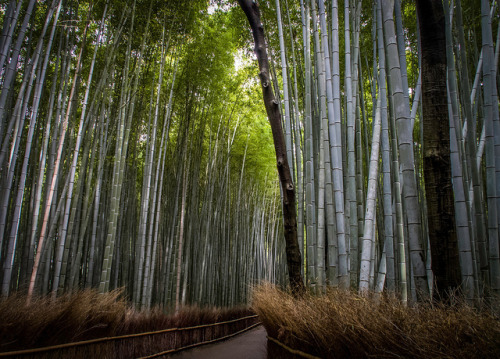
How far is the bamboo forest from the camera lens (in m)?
1.56

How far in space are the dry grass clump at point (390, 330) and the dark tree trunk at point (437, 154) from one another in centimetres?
15

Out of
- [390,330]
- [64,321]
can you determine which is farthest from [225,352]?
[390,330]

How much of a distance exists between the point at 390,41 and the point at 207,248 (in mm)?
5276

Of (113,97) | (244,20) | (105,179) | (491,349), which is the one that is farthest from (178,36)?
(491,349)

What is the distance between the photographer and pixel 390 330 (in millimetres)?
1015

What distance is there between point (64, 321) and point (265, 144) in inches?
272

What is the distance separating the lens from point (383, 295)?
134cm

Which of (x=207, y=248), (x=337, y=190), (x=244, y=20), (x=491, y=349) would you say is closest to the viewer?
(x=491, y=349)

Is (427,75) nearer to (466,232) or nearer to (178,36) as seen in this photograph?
(466,232)

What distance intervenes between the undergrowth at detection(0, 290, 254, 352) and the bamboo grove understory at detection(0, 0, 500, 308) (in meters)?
0.81

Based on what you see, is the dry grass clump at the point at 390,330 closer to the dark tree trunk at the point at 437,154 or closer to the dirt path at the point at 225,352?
the dark tree trunk at the point at 437,154

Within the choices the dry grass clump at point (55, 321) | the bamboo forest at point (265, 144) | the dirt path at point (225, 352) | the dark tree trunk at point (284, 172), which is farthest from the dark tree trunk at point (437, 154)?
the dirt path at point (225, 352)

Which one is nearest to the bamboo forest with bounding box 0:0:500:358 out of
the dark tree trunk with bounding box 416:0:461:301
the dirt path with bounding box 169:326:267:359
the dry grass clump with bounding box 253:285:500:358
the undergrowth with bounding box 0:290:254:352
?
the dark tree trunk with bounding box 416:0:461:301

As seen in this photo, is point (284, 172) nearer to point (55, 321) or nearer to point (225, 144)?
point (55, 321)
